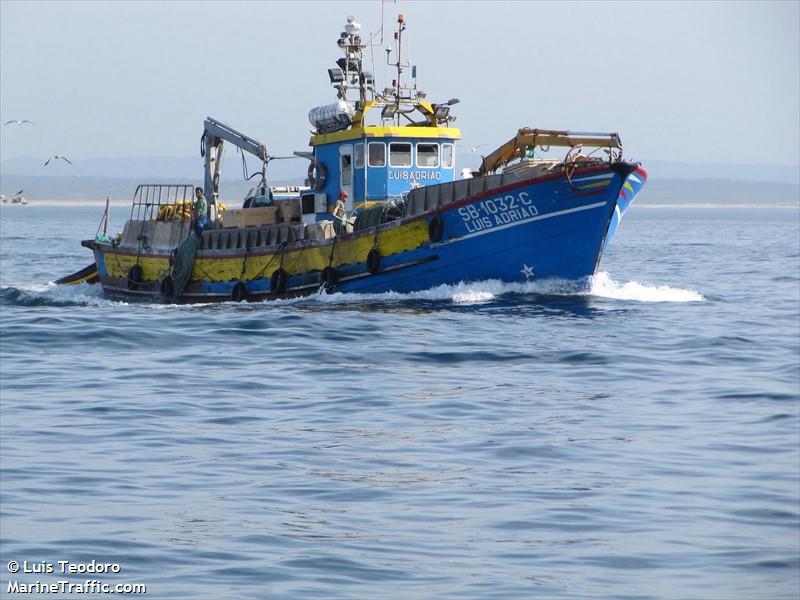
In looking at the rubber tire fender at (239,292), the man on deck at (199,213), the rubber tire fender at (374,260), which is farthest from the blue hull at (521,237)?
the man on deck at (199,213)

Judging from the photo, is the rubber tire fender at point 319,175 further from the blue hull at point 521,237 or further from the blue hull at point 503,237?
the blue hull at point 521,237

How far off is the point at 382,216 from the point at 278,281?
3.01 meters

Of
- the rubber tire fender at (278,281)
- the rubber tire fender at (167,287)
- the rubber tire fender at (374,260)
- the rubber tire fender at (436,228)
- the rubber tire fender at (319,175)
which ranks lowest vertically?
the rubber tire fender at (167,287)

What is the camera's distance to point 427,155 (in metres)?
28.8

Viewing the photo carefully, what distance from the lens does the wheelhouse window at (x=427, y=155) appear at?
28639 millimetres

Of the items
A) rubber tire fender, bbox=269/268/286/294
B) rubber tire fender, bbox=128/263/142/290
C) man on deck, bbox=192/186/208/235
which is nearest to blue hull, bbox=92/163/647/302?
rubber tire fender, bbox=269/268/286/294

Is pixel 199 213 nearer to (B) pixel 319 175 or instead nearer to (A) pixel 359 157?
(B) pixel 319 175

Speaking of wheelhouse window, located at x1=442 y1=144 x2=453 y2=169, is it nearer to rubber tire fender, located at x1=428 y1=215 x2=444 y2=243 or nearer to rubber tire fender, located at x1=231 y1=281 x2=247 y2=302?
rubber tire fender, located at x1=428 y1=215 x2=444 y2=243

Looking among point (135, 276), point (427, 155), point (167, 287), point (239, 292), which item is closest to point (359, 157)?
point (427, 155)

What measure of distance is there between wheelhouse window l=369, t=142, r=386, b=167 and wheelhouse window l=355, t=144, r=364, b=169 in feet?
0.58

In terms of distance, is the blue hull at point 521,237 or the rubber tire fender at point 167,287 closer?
the blue hull at point 521,237

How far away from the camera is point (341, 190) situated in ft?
94.8

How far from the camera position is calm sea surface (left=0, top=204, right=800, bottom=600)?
9.47 meters

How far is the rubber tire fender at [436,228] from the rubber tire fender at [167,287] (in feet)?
26.8
